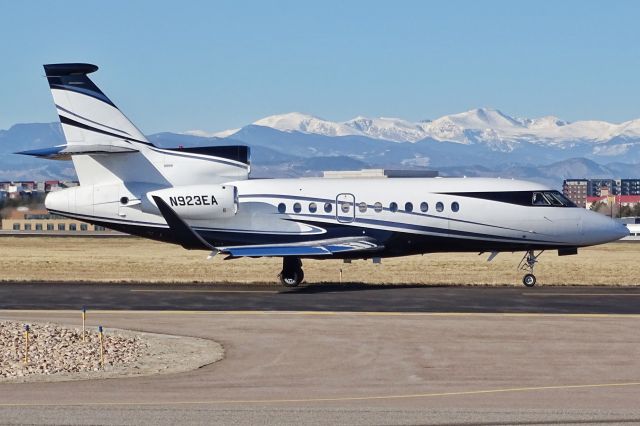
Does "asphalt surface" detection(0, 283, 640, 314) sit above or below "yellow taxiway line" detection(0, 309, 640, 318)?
above

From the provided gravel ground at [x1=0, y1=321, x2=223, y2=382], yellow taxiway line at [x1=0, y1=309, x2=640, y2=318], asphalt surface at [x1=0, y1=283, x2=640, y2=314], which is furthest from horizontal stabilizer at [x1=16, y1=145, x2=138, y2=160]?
gravel ground at [x1=0, y1=321, x2=223, y2=382]

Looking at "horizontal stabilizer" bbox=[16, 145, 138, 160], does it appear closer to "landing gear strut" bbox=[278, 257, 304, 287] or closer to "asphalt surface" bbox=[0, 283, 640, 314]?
"asphalt surface" bbox=[0, 283, 640, 314]

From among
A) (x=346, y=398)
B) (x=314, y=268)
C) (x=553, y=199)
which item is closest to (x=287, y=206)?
(x=553, y=199)

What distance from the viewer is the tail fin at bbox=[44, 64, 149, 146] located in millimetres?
38750

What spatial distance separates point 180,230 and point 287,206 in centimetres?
400

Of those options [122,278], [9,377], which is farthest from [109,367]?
[122,278]

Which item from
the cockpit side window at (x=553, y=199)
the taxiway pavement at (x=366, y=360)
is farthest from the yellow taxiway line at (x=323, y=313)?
the cockpit side window at (x=553, y=199)

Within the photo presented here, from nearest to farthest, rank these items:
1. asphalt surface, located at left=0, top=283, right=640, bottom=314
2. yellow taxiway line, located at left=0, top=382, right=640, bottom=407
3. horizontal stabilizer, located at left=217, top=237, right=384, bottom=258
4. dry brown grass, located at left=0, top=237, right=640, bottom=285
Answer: yellow taxiway line, located at left=0, top=382, right=640, bottom=407
asphalt surface, located at left=0, top=283, right=640, bottom=314
horizontal stabilizer, located at left=217, top=237, right=384, bottom=258
dry brown grass, located at left=0, top=237, right=640, bottom=285

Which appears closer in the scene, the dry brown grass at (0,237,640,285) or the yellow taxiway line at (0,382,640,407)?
A: the yellow taxiway line at (0,382,640,407)

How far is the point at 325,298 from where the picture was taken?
34906mm

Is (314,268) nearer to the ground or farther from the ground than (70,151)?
nearer to the ground

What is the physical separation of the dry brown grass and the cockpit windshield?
3972 millimetres

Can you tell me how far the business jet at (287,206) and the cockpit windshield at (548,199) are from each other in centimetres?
4

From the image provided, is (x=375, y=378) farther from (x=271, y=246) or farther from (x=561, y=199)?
(x=561, y=199)
